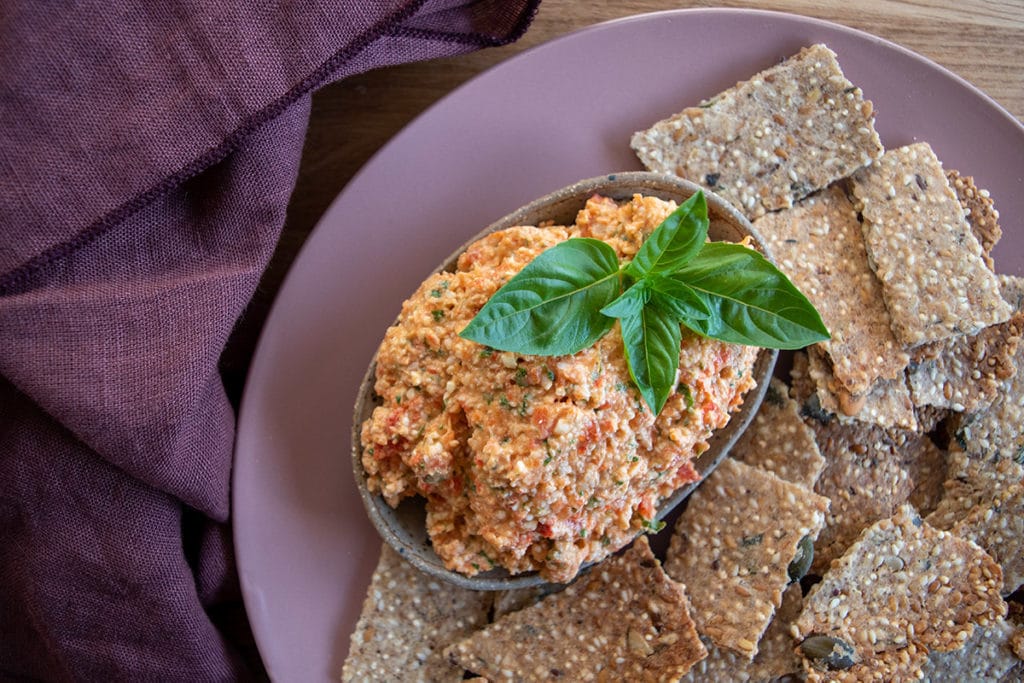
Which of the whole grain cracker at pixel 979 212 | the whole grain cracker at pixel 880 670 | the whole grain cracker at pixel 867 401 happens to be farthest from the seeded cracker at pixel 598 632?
the whole grain cracker at pixel 979 212

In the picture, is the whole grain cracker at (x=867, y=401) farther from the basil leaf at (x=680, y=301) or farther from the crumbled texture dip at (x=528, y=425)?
the basil leaf at (x=680, y=301)

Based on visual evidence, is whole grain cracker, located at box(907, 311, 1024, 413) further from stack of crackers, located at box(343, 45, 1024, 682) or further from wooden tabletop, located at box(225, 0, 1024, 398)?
wooden tabletop, located at box(225, 0, 1024, 398)

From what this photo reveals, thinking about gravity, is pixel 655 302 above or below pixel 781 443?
above

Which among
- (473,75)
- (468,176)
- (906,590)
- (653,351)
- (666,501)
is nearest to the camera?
(653,351)

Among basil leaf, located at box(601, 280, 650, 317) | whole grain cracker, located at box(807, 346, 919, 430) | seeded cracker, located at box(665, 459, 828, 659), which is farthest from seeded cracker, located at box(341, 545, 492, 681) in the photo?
whole grain cracker, located at box(807, 346, 919, 430)

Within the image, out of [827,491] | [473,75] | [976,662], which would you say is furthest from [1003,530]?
[473,75]

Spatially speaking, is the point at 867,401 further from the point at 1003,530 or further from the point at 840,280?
the point at 1003,530

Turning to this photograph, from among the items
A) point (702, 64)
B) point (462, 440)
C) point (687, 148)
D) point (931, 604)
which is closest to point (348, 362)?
point (462, 440)
